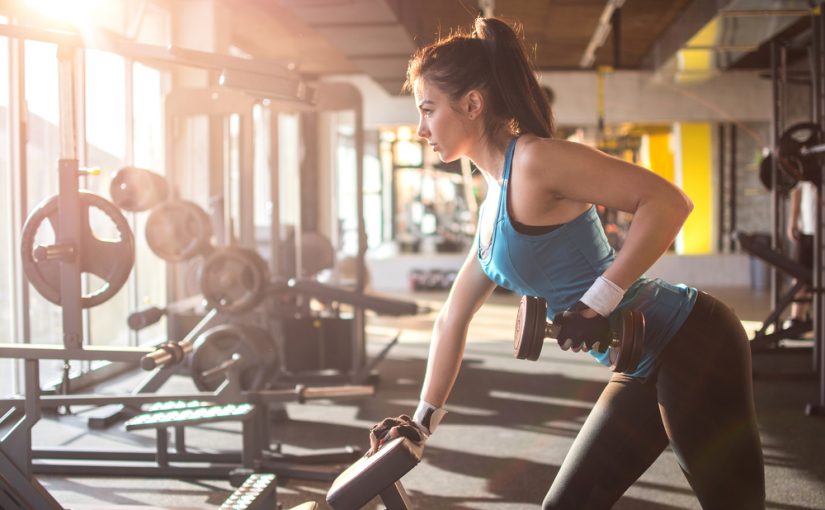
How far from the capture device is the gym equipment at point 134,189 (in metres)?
4.07

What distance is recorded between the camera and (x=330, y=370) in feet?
15.9

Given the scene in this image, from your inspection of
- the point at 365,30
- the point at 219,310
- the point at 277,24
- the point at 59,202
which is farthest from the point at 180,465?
the point at 277,24

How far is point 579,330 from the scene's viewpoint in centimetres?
123

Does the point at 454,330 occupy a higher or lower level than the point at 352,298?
higher

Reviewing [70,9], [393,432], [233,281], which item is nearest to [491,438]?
[233,281]

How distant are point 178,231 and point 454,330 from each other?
123 inches

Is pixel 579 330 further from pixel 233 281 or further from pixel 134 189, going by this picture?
pixel 134 189

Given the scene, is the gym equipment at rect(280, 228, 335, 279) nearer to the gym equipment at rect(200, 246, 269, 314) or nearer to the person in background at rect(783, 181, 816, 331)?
the gym equipment at rect(200, 246, 269, 314)

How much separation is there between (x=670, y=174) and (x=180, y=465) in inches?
453

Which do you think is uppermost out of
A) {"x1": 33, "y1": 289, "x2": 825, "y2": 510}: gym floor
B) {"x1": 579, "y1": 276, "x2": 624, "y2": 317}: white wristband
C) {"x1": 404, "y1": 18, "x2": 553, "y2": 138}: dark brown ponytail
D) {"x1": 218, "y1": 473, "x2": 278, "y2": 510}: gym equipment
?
{"x1": 404, "y1": 18, "x2": 553, "y2": 138}: dark brown ponytail

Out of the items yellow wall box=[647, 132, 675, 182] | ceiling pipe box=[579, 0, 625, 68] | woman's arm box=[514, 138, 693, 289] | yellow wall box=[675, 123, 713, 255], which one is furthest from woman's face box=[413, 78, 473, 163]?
yellow wall box=[647, 132, 675, 182]

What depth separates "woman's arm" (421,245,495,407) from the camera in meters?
1.48

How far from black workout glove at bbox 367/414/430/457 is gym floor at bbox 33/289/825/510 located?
4.45ft

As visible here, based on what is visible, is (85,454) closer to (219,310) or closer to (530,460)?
(219,310)
